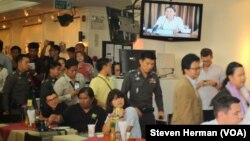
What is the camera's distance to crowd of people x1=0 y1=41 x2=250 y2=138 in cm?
439

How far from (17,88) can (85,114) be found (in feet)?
5.33

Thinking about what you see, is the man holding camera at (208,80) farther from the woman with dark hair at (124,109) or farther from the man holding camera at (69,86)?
the man holding camera at (69,86)

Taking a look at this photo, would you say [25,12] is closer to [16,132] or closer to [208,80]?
[208,80]

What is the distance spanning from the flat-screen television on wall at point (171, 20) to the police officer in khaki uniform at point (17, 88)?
5.79 feet

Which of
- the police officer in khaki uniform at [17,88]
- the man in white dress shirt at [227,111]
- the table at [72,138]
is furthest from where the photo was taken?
the police officer in khaki uniform at [17,88]

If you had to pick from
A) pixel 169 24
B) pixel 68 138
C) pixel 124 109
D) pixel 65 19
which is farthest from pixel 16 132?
pixel 65 19

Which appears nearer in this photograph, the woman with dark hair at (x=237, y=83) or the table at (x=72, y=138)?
the table at (x=72, y=138)

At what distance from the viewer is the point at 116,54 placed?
38.5 feet

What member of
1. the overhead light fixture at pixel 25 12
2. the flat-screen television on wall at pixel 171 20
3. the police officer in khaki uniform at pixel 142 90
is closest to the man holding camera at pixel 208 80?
the police officer in khaki uniform at pixel 142 90

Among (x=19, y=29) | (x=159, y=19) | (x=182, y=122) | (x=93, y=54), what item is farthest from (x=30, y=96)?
(x=19, y=29)

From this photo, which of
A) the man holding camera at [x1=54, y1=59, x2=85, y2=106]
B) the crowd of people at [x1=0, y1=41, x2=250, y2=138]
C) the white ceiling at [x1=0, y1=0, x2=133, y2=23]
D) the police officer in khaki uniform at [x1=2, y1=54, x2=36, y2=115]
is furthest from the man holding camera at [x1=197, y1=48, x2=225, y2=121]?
the white ceiling at [x1=0, y1=0, x2=133, y2=23]

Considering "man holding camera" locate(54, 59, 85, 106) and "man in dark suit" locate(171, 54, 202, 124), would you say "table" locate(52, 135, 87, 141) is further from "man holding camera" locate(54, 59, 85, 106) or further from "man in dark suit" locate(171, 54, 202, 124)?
"man holding camera" locate(54, 59, 85, 106)

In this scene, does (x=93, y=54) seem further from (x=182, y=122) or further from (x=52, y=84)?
(x=182, y=122)

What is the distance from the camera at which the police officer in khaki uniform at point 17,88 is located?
6.42m
